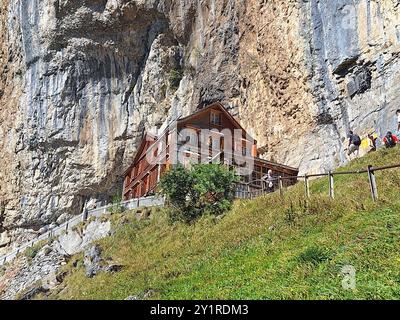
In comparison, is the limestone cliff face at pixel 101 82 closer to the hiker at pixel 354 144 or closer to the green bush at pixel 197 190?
the hiker at pixel 354 144

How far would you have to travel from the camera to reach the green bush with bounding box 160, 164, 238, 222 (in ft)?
73.0

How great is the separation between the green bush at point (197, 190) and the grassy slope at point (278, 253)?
3.88 ft

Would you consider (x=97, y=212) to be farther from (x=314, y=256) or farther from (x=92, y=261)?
(x=314, y=256)

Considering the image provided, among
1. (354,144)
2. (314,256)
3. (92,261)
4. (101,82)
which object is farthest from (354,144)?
(101,82)

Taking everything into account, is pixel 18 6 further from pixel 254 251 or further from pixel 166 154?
pixel 254 251

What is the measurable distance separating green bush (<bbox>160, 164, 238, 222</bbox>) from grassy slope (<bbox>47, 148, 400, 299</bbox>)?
118 centimetres

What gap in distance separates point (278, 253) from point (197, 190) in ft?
35.9

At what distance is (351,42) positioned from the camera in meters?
30.0

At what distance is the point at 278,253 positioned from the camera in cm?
1188

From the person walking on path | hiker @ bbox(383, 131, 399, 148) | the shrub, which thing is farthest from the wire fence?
the shrub

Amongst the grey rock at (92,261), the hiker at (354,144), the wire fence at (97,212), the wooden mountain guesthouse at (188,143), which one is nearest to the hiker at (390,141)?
the hiker at (354,144)

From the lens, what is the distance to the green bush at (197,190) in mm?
22252

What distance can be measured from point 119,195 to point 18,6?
24.7 meters

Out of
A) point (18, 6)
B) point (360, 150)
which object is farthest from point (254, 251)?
point (18, 6)
